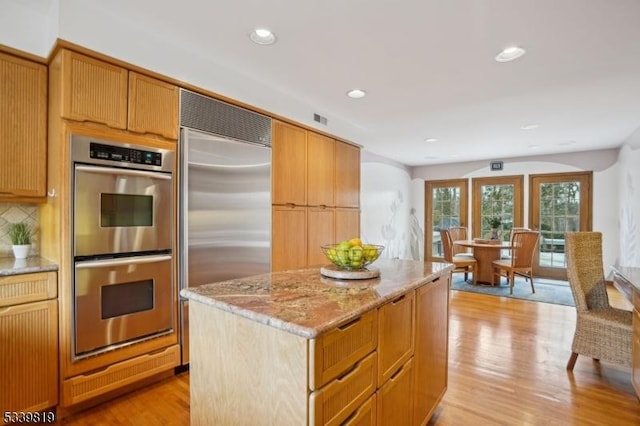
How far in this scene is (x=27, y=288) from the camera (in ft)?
6.06

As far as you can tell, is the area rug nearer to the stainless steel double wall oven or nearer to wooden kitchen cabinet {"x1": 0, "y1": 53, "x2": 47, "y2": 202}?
the stainless steel double wall oven

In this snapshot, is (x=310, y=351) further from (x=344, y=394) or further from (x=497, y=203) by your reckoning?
(x=497, y=203)

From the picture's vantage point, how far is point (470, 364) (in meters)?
2.73

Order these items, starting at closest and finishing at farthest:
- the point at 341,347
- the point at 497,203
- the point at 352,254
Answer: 1. the point at 341,347
2. the point at 352,254
3. the point at 497,203

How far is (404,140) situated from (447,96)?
2014mm

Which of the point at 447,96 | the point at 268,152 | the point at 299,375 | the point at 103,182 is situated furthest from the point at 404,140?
the point at 299,375

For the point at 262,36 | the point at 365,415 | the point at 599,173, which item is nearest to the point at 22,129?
the point at 262,36

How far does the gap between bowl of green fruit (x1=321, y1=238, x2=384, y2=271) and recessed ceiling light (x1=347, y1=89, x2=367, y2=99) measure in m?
1.98

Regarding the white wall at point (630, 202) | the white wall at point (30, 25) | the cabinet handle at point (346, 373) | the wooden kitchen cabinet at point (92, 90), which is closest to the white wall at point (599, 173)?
the white wall at point (630, 202)

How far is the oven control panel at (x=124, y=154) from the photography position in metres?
2.02

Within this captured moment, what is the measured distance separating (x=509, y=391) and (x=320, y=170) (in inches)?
106

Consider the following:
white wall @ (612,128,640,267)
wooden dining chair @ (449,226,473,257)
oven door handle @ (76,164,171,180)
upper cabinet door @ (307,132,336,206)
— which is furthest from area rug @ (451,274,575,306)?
oven door handle @ (76,164,171,180)

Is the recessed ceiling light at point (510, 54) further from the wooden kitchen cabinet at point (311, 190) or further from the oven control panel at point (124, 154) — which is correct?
the oven control panel at point (124, 154)

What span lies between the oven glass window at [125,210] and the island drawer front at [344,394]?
1.80 meters
